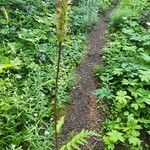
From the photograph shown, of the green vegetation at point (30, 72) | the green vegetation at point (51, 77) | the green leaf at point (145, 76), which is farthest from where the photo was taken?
the green leaf at point (145, 76)

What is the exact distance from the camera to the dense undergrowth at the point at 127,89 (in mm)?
5504

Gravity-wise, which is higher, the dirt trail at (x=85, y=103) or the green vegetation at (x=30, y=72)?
the green vegetation at (x=30, y=72)

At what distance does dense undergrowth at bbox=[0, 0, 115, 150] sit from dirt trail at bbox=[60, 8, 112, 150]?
0.70 feet

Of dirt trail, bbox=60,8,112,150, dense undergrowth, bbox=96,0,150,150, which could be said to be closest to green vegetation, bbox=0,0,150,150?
dense undergrowth, bbox=96,0,150,150

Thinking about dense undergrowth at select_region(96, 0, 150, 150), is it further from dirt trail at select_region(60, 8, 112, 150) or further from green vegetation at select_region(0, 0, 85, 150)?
green vegetation at select_region(0, 0, 85, 150)

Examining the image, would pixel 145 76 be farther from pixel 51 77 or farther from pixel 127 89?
pixel 51 77

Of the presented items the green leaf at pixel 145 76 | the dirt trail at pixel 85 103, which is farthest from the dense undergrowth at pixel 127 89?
the dirt trail at pixel 85 103

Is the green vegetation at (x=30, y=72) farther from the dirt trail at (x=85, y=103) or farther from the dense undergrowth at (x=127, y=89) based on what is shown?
the dense undergrowth at (x=127, y=89)

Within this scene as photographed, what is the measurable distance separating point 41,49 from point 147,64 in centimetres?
245

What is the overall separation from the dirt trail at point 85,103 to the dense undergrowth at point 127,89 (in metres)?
0.20

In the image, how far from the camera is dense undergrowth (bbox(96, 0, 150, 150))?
18.1 ft

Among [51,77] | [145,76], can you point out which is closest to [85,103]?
[51,77]

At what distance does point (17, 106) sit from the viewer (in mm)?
5039

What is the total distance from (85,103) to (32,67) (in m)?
1.27
